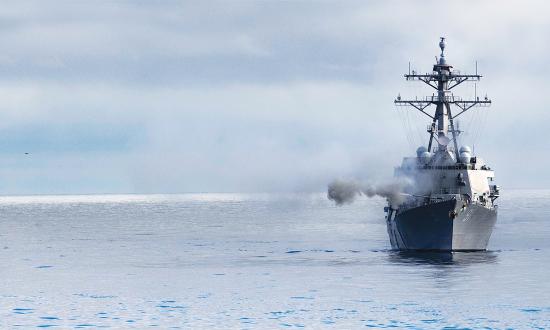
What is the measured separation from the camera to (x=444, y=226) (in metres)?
69.1

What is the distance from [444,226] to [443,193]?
4038 mm

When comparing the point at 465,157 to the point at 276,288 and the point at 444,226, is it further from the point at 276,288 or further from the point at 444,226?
the point at 276,288

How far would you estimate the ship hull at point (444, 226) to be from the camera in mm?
68188

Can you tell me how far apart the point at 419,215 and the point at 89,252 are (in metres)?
30.2

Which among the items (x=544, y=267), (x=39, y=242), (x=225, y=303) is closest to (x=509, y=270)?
(x=544, y=267)

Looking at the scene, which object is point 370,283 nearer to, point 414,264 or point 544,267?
point 414,264

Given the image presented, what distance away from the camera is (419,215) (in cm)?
6881

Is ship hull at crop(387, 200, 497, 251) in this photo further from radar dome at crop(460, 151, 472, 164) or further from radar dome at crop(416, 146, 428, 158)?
radar dome at crop(416, 146, 428, 158)

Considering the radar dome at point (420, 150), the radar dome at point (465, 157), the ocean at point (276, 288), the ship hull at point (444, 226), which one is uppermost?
the radar dome at point (420, 150)

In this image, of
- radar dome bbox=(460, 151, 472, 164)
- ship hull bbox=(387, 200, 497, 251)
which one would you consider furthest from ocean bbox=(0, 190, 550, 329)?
radar dome bbox=(460, 151, 472, 164)

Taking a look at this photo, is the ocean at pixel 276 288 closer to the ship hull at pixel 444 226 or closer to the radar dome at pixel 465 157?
the ship hull at pixel 444 226

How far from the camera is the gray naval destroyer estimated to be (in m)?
68.9

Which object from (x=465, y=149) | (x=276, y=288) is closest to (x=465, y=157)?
(x=465, y=149)

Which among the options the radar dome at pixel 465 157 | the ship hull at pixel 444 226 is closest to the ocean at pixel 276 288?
the ship hull at pixel 444 226
